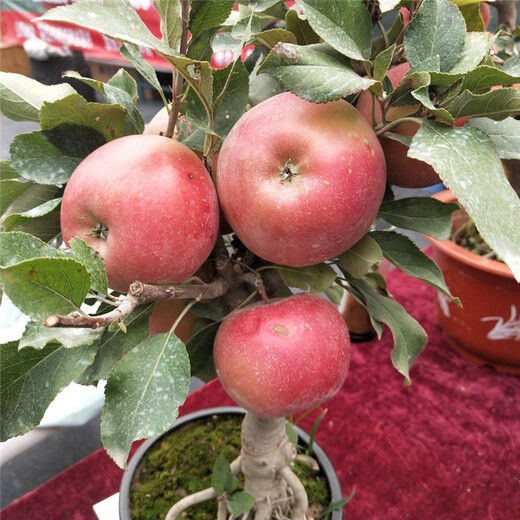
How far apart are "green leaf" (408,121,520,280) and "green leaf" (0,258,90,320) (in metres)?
0.21

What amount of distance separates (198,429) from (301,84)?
1.92 ft

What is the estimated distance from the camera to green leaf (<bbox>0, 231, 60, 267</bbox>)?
0.94 feet

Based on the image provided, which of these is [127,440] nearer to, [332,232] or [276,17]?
[332,232]

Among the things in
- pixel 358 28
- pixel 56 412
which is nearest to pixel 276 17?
pixel 358 28

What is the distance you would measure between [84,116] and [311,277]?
226 millimetres

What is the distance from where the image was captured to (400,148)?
15.8 inches

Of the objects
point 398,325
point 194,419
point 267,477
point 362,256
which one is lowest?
point 194,419

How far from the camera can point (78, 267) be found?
0.28 metres

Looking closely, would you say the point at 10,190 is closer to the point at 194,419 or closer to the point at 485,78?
the point at 485,78

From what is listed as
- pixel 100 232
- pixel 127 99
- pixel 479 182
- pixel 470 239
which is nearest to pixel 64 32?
pixel 470 239

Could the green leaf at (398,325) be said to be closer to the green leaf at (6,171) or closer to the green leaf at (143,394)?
the green leaf at (143,394)

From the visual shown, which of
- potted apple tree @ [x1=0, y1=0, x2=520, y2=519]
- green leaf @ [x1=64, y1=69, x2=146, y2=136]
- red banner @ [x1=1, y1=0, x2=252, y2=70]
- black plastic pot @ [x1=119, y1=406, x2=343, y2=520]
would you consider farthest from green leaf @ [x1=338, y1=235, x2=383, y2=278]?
red banner @ [x1=1, y1=0, x2=252, y2=70]

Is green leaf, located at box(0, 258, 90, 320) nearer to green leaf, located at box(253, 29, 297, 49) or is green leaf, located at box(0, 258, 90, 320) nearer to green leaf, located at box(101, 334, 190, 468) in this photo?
green leaf, located at box(101, 334, 190, 468)

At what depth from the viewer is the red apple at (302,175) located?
13.4 inches
